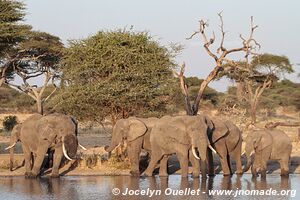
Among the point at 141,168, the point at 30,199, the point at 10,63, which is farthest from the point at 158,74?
the point at 10,63

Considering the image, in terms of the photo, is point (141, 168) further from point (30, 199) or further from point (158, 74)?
point (30, 199)

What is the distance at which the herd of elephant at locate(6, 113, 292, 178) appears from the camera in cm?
1908

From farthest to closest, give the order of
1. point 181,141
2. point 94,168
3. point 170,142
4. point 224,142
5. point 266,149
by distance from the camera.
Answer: point 94,168 < point 224,142 < point 170,142 < point 266,149 < point 181,141

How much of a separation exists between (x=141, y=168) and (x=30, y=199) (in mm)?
6712

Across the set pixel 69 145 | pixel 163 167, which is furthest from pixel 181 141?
pixel 69 145

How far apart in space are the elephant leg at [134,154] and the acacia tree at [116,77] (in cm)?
235

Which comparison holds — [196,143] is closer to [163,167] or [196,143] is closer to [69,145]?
[163,167]

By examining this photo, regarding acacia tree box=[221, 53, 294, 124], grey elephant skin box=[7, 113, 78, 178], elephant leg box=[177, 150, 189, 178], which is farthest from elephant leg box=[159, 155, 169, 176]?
acacia tree box=[221, 53, 294, 124]

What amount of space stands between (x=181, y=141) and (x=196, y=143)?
0.52 meters

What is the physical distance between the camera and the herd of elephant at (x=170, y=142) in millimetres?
19078

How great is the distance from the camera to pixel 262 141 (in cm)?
1938

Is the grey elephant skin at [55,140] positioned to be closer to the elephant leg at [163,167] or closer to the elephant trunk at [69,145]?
the elephant trunk at [69,145]

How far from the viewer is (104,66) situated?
23125 mm

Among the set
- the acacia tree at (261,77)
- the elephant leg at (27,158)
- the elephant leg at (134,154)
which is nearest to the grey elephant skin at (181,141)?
the elephant leg at (134,154)
